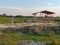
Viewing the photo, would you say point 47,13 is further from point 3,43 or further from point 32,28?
point 3,43

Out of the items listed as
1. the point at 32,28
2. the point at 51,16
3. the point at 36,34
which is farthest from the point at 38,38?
the point at 51,16

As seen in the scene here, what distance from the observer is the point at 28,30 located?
3059cm

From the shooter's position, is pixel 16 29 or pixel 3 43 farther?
pixel 16 29

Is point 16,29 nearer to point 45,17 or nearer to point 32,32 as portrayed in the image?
point 32,32

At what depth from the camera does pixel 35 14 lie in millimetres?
45094

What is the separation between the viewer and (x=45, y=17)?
46312 mm

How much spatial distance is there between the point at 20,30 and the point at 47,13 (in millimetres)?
16704

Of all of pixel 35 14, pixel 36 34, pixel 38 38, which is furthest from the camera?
pixel 35 14

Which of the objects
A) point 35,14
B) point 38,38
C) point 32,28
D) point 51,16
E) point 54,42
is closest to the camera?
point 54,42

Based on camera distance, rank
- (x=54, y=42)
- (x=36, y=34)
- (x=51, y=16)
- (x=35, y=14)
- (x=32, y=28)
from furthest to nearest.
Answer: (x=51, y=16), (x=35, y=14), (x=32, y=28), (x=36, y=34), (x=54, y=42)

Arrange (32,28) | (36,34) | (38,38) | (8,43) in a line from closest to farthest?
(8,43)
(38,38)
(36,34)
(32,28)

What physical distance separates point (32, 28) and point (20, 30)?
1947mm

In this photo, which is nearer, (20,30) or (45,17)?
(20,30)

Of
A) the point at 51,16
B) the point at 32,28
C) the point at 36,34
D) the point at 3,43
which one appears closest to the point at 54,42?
the point at 3,43
